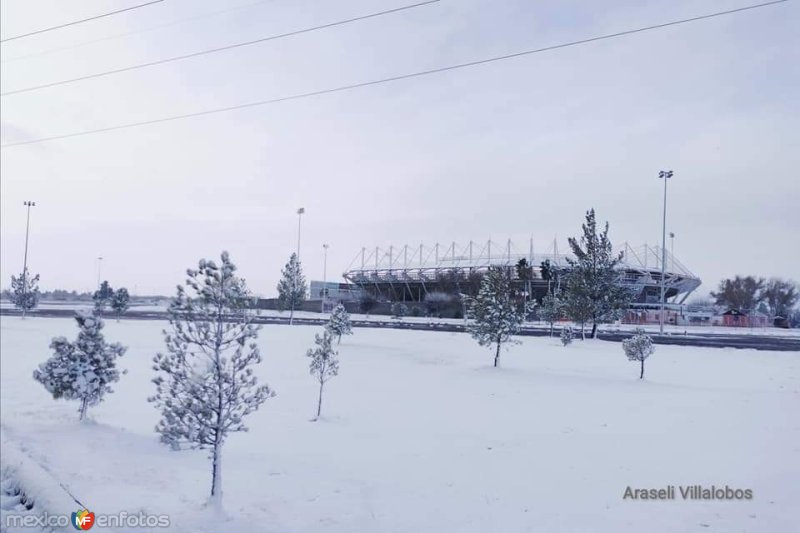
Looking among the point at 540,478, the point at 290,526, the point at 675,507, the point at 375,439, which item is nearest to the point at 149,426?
the point at 375,439

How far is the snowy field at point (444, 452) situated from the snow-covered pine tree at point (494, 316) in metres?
2.51

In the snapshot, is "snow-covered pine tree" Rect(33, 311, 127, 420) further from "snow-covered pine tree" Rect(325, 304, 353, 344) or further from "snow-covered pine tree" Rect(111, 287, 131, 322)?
"snow-covered pine tree" Rect(111, 287, 131, 322)

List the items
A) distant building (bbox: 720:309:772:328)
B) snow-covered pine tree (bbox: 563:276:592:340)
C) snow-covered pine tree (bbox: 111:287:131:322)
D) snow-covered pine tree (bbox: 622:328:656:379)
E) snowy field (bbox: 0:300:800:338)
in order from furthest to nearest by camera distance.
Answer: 1. distant building (bbox: 720:309:772:328)
2. snow-covered pine tree (bbox: 111:287:131:322)
3. snow-covered pine tree (bbox: 563:276:592:340)
4. snow-covered pine tree (bbox: 622:328:656:379)
5. snowy field (bbox: 0:300:800:338)

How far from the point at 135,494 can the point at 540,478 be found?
23.0ft

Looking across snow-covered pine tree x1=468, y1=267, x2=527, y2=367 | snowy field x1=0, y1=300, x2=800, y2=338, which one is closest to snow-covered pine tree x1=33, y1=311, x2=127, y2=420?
snowy field x1=0, y1=300, x2=800, y2=338

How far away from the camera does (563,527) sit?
7051 mm

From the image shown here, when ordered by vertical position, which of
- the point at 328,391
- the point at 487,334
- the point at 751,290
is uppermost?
the point at 751,290

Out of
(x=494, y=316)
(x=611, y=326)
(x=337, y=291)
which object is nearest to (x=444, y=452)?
(x=494, y=316)

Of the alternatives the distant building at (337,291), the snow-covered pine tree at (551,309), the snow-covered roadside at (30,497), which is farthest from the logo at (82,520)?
the distant building at (337,291)

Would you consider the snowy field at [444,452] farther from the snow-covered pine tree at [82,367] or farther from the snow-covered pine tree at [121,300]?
the snow-covered pine tree at [121,300]

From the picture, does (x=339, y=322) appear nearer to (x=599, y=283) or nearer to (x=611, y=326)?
(x=599, y=283)

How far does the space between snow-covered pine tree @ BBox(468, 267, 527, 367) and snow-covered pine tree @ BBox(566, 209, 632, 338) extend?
1345cm

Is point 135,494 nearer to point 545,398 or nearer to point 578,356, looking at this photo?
point 545,398

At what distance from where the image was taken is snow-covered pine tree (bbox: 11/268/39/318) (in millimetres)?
20914
